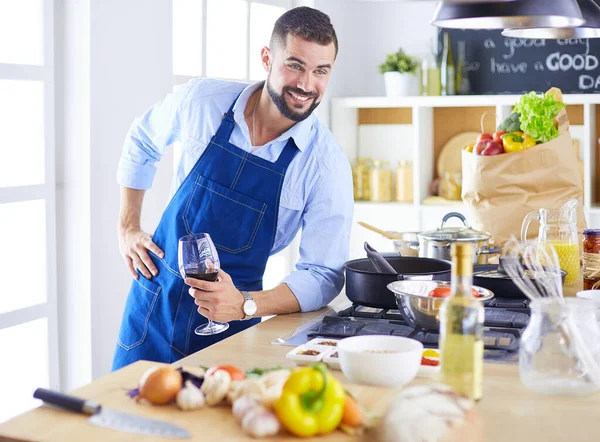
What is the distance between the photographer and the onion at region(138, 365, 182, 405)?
4.26ft

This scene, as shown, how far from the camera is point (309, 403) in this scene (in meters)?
1.18

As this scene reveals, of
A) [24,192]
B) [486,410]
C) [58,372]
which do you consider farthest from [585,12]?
[58,372]

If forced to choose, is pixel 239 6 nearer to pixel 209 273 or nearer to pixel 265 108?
pixel 265 108

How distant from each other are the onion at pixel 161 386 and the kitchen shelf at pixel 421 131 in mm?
3564

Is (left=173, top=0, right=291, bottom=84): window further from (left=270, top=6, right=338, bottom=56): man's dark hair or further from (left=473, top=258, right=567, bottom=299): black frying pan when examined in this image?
(left=473, top=258, right=567, bottom=299): black frying pan

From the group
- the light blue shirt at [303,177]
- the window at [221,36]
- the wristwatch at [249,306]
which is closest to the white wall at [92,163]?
the window at [221,36]

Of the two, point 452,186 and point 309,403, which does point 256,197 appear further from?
point 452,186

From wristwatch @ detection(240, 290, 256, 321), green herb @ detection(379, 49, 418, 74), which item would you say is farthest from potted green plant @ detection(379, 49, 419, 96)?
wristwatch @ detection(240, 290, 256, 321)

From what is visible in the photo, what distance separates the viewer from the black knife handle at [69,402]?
4.15 ft

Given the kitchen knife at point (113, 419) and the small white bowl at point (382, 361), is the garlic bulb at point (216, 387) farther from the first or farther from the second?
the small white bowl at point (382, 361)

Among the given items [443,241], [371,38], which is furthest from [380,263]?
[371,38]

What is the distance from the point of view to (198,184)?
239 centimetres

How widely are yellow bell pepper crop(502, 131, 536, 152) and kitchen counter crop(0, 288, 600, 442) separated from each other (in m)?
1.58

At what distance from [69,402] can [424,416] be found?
1.84ft
